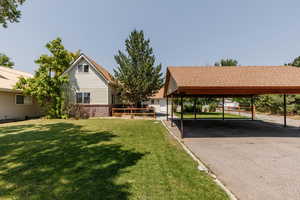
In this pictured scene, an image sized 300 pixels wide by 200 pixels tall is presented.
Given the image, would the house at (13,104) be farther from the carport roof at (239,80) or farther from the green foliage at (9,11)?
the carport roof at (239,80)

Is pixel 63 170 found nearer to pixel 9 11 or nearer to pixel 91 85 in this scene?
pixel 9 11

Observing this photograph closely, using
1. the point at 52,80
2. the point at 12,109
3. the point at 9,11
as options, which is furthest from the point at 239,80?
the point at 12,109

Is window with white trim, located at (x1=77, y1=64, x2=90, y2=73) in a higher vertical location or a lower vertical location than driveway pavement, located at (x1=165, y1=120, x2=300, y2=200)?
higher

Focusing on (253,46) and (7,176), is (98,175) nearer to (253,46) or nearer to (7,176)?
(7,176)

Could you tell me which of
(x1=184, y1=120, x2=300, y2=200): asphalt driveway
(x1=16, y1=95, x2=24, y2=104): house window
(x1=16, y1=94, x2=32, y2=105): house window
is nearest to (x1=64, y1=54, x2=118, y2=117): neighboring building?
(x1=16, y1=94, x2=32, y2=105): house window

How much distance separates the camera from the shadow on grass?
2387 mm

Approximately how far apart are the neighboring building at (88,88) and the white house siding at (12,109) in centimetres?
454

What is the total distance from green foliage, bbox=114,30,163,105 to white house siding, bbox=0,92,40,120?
31.4ft

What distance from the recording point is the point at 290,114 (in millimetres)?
16234

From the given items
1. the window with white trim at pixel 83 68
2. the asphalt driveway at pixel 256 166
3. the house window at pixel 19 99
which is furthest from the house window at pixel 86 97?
the asphalt driveway at pixel 256 166

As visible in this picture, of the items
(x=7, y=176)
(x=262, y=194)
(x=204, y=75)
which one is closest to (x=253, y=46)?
(x=204, y=75)

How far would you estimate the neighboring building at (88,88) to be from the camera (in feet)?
45.7

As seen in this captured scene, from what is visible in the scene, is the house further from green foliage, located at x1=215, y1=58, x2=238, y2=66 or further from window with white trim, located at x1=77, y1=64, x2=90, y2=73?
green foliage, located at x1=215, y1=58, x2=238, y2=66

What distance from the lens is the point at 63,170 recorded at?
320cm
